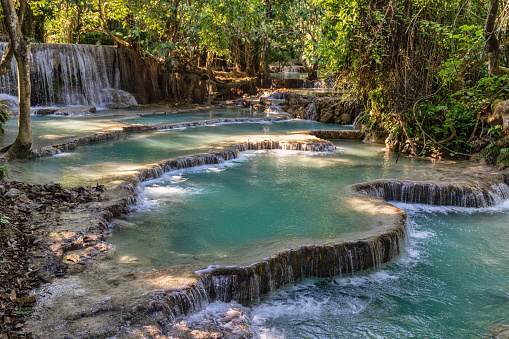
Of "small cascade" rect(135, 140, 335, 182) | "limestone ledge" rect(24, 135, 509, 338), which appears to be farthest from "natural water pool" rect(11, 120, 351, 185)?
"limestone ledge" rect(24, 135, 509, 338)

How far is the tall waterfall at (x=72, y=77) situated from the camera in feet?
64.0

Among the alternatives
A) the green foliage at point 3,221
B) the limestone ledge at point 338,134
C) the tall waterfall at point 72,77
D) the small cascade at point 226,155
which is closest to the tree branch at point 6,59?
the small cascade at point 226,155

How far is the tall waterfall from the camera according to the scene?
1950 cm

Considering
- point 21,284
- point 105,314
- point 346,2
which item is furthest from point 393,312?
point 346,2

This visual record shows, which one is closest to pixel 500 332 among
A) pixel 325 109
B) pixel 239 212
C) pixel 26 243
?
pixel 239 212

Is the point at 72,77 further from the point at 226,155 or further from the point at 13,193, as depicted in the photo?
the point at 13,193

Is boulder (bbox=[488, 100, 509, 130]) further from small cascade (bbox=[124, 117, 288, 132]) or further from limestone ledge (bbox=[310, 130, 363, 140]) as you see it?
small cascade (bbox=[124, 117, 288, 132])

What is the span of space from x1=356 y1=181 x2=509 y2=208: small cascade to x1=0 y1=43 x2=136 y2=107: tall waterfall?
17006 millimetres

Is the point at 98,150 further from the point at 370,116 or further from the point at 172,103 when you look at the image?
the point at 172,103

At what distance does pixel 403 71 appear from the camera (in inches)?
408

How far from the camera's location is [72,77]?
816 inches

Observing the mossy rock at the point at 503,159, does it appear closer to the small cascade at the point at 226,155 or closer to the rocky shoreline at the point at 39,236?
the small cascade at the point at 226,155

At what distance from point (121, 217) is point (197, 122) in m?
9.94

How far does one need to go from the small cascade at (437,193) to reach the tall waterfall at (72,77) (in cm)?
1701
